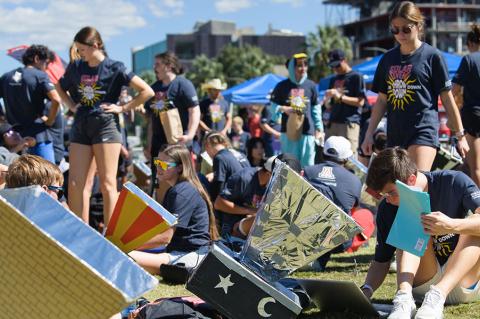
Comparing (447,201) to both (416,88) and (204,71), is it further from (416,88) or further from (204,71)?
(204,71)

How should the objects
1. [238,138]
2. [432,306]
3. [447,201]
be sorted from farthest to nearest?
[238,138] < [447,201] < [432,306]

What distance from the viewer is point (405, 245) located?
3418mm

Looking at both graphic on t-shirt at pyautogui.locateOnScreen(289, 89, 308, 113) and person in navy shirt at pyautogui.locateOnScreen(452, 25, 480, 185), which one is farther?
graphic on t-shirt at pyautogui.locateOnScreen(289, 89, 308, 113)

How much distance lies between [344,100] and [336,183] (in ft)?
9.61

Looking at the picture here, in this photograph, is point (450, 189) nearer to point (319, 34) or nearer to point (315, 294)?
point (315, 294)

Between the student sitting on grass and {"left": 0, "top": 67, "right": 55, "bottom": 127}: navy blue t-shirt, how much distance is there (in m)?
3.90

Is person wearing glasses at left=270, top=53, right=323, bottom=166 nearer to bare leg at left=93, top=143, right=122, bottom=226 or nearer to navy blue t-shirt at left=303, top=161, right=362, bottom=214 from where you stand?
navy blue t-shirt at left=303, top=161, right=362, bottom=214

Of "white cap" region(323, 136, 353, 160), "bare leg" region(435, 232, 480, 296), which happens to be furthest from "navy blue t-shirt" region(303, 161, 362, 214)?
"bare leg" region(435, 232, 480, 296)

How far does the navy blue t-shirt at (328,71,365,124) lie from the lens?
869 centimetres

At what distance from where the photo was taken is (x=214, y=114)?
1173 centimetres

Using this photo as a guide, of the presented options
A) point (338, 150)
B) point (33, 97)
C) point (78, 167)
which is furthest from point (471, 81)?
point (33, 97)

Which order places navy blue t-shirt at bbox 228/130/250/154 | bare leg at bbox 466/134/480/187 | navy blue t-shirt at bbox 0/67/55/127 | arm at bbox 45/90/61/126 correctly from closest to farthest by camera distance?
bare leg at bbox 466/134/480/187, arm at bbox 45/90/61/126, navy blue t-shirt at bbox 0/67/55/127, navy blue t-shirt at bbox 228/130/250/154

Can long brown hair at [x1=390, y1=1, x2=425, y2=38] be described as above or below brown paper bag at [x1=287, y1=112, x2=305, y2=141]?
above

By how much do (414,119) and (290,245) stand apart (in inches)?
80.7
